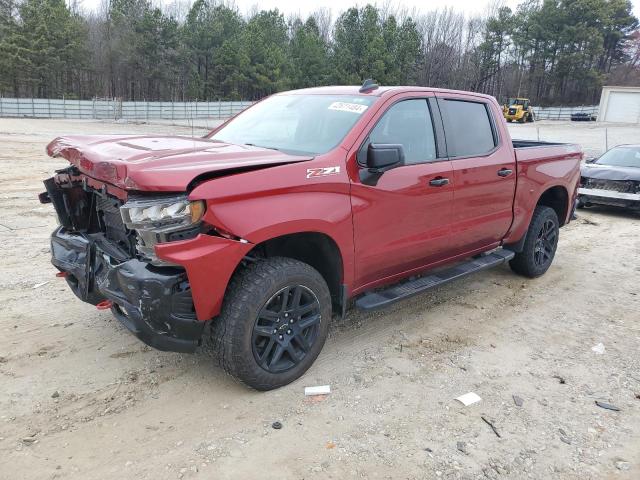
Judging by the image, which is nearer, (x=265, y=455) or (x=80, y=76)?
(x=265, y=455)

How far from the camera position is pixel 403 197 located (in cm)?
392

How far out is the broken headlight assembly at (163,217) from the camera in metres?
2.85

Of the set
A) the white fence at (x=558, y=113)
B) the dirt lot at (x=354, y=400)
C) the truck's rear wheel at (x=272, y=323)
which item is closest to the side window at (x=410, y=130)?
the truck's rear wheel at (x=272, y=323)

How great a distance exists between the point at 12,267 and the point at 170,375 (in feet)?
9.75

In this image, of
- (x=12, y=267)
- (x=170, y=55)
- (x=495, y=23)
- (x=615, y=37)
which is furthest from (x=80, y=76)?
(x=615, y=37)

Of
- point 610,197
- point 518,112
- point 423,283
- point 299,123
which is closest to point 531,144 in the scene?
point 423,283

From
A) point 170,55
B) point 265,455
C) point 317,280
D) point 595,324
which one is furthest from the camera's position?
point 170,55

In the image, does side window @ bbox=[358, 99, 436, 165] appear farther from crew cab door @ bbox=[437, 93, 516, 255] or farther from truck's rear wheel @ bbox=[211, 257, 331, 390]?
truck's rear wheel @ bbox=[211, 257, 331, 390]

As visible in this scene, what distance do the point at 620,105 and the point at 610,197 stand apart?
44156 millimetres

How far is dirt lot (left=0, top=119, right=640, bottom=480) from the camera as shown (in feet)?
9.30

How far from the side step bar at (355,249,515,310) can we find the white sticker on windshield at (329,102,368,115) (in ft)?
4.56

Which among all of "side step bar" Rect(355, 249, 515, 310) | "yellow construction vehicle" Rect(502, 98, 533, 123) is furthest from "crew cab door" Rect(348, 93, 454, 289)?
"yellow construction vehicle" Rect(502, 98, 533, 123)

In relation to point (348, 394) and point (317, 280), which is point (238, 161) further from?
point (348, 394)

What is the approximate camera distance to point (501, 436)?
3.12 meters
